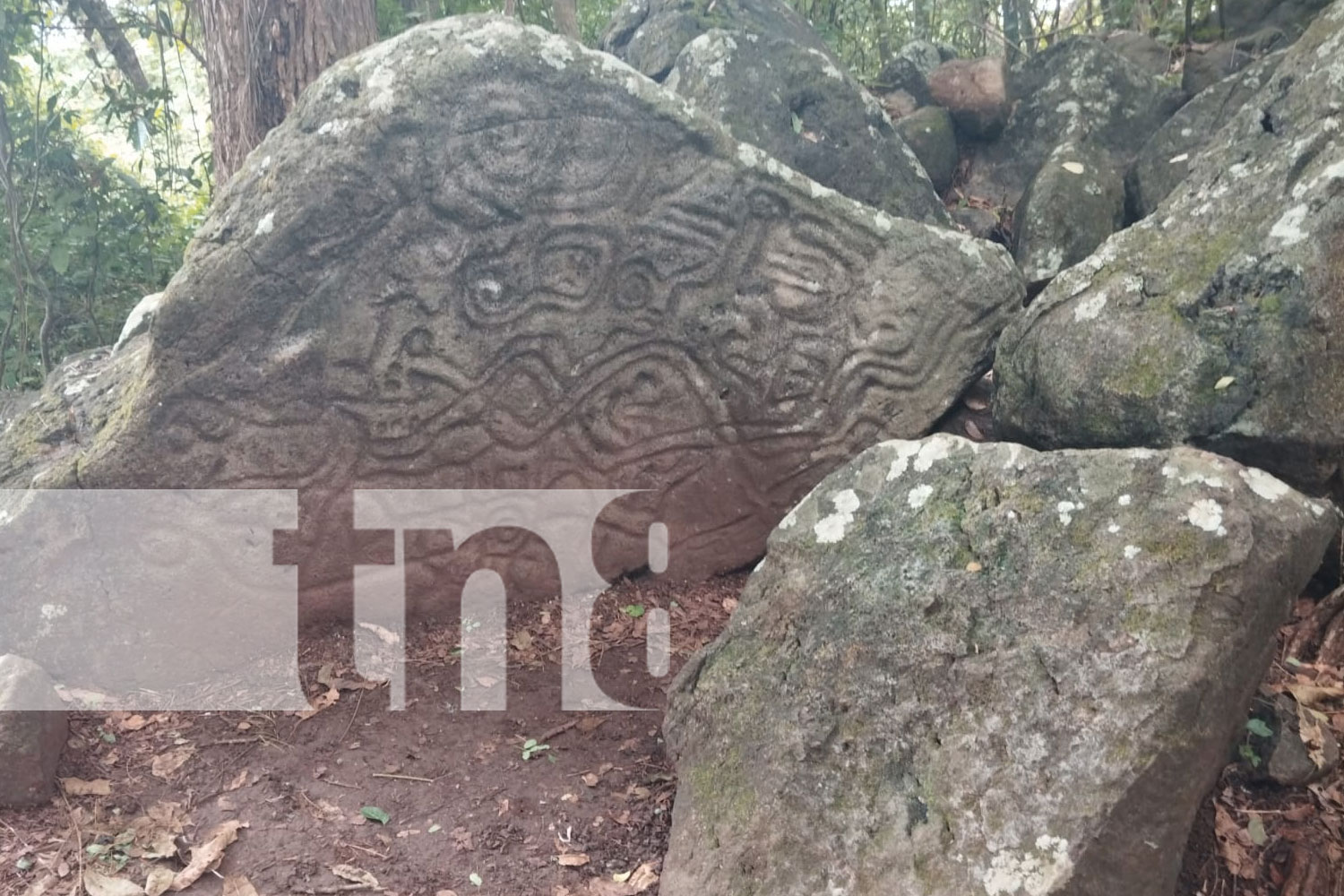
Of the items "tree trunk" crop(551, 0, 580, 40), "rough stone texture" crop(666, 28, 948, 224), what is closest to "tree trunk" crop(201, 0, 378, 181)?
"rough stone texture" crop(666, 28, 948, 224)

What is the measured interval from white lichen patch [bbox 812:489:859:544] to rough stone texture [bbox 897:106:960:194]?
11.0 feet

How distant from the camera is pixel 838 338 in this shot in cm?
365

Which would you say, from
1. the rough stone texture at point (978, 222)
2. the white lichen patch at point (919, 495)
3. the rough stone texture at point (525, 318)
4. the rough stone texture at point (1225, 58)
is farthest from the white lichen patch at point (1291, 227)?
the rough stone texture at point (1225, 58)

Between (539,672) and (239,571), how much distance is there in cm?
94

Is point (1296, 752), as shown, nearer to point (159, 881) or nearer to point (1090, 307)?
point (1090, 307)

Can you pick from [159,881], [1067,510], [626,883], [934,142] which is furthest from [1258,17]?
[159,881]

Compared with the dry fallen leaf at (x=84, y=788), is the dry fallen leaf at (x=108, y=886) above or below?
below

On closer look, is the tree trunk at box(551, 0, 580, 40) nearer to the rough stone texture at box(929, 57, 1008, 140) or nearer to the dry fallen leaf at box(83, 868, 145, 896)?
the rough stone texture at box(929, 57, 1008, 140)

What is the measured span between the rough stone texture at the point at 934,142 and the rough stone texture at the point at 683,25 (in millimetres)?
551

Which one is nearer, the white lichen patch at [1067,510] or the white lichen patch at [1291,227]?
the white lichen patch at [1067,510]

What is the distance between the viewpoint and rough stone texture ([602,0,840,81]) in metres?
5.26

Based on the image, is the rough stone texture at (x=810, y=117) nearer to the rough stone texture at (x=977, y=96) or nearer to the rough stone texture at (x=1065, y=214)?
the rough stone texture at (x=1065, y=214)

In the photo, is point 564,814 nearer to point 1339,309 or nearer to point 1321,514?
point 1321,514

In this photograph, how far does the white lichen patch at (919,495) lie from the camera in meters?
2.48
